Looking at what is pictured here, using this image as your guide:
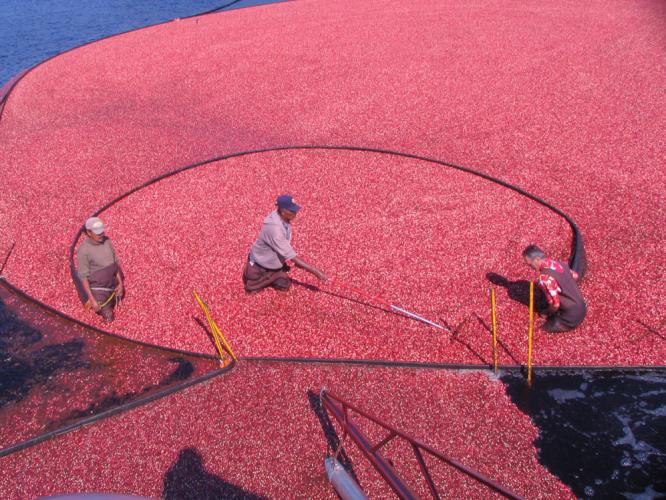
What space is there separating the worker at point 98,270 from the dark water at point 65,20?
16.5 m

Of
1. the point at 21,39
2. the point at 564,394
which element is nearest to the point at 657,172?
the point at 564,394

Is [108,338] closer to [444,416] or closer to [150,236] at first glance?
[150,236]

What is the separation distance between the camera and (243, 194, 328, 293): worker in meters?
6.74

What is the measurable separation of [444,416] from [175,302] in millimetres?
4203

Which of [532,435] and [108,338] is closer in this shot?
[532,435]

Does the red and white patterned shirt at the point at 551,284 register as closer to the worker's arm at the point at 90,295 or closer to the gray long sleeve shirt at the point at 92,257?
the gray long sleeve shirt at the point at 92,257

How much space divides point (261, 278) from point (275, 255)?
0.52 m

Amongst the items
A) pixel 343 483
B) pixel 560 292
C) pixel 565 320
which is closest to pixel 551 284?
pixel 560 292

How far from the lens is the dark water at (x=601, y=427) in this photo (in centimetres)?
516

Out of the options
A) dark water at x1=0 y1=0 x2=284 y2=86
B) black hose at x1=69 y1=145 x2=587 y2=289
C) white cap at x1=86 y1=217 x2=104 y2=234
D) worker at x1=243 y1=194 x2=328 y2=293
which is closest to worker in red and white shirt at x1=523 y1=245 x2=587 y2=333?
black hose at x1=69 y1=145 x2=587 y2=289

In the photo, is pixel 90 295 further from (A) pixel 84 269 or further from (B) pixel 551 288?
(B) pixel 551 288

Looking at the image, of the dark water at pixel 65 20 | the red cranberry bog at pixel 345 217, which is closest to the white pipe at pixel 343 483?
the red cranberry bog at pixel 345 217

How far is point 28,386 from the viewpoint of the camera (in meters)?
6.69

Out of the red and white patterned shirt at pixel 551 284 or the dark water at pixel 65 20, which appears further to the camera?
the dark water at pixel 65 20
